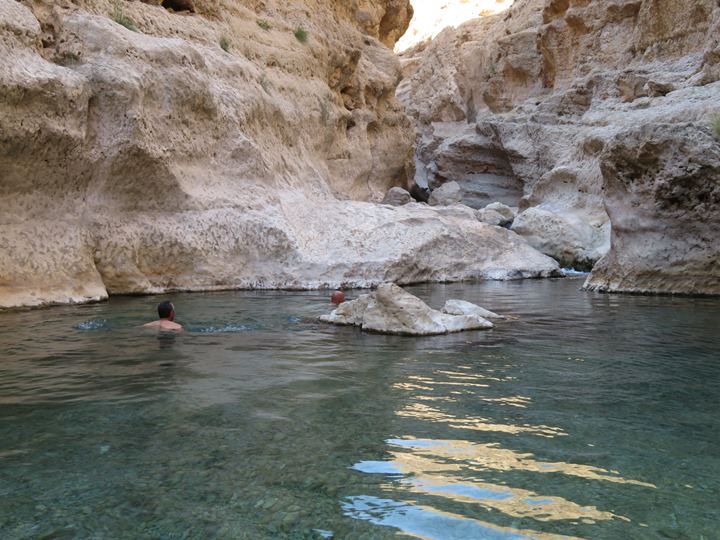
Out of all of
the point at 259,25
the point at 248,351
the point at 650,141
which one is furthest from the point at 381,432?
the point at 259,25

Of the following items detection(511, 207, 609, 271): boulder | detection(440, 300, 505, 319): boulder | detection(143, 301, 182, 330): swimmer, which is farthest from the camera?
detection(511, 207, 609, 271): boulder

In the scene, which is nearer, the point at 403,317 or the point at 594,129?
the point at 403,317

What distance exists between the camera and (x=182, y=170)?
1273 centimetres

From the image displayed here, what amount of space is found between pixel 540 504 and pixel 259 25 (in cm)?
1744

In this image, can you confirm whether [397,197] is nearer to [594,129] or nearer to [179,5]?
[594,129]

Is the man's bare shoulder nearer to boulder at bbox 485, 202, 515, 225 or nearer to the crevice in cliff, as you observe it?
the crevice in cliff

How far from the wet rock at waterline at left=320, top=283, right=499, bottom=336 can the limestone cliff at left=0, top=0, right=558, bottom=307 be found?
5.11 meters

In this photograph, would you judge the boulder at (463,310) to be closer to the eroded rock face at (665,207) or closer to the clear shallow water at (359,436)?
the clear shallow water at (359,436)

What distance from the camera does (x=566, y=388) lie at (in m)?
4.80

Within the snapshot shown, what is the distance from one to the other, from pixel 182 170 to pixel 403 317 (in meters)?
6.98

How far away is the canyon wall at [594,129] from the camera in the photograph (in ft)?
38.0

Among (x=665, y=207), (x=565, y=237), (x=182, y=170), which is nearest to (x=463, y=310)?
(x=665, y=207)

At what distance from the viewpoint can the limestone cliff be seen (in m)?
9.97

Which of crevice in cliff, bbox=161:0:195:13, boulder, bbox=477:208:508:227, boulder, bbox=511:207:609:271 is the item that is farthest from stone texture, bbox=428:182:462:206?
crevice in cliff, bbox=161:0:195:13
